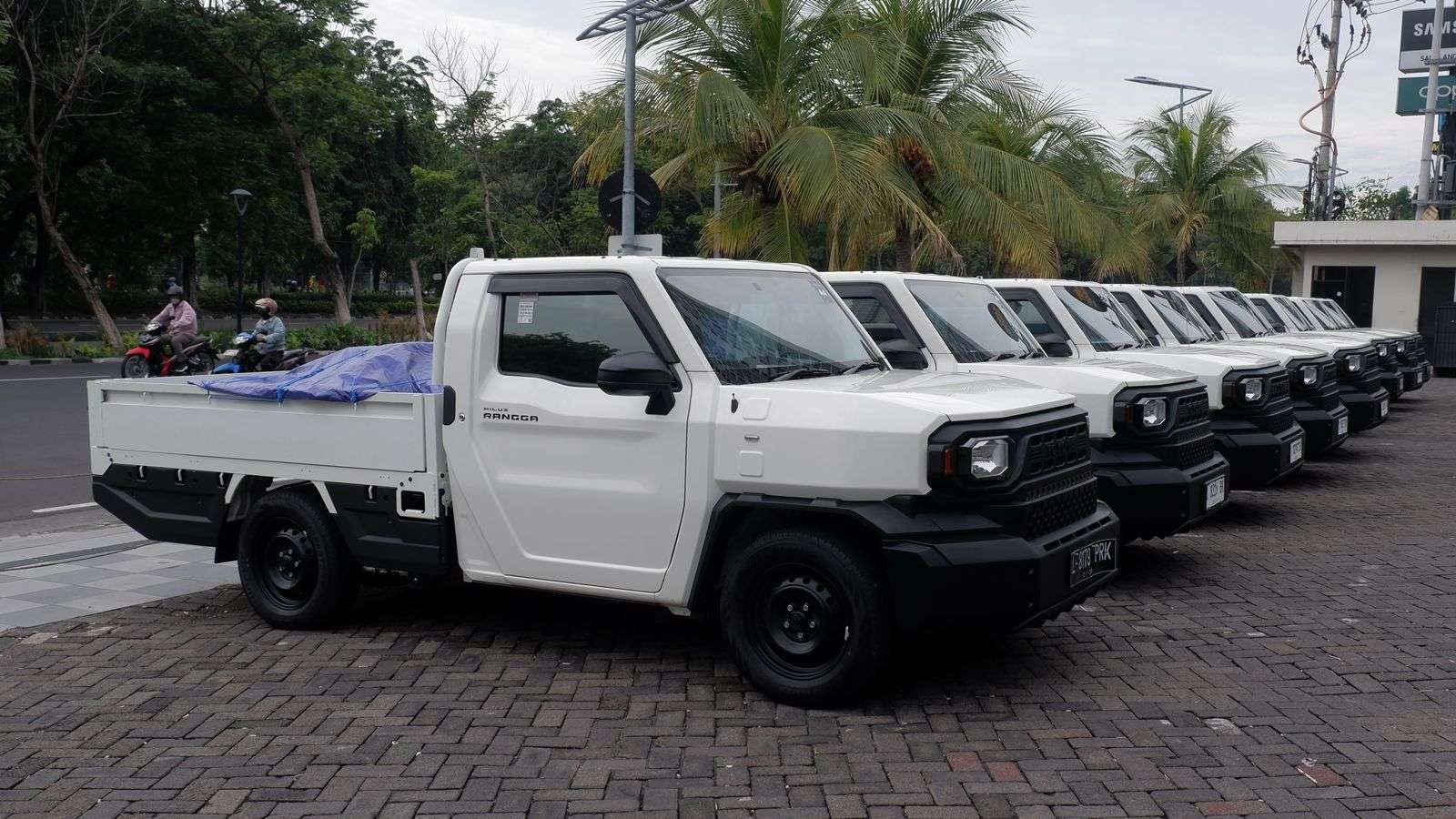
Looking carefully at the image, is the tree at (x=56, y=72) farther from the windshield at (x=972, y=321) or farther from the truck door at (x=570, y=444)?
the truck door at (x=570, y=444)

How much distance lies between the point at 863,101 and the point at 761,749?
13.4 metres

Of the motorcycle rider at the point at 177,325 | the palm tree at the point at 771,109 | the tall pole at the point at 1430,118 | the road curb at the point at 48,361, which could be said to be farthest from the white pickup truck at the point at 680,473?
the tall pole at the point at 1430,118

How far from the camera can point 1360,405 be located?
13.7m

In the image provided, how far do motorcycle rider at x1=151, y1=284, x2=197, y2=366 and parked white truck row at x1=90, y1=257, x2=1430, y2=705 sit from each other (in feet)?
45.5

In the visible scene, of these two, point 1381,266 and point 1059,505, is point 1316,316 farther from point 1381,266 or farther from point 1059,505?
point 1059,505

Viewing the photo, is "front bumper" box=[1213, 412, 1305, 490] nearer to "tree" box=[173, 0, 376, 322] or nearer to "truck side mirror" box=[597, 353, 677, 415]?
"truck side mirror" box=[597, 353, 677, 415]

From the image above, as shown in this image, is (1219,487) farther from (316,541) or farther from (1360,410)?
(1360,410)

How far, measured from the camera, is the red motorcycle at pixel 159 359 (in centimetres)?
1962

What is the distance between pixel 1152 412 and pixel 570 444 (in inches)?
143

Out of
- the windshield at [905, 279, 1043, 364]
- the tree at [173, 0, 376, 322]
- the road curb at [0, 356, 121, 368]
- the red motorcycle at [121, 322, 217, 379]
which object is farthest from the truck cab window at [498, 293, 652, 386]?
the tree at [173, 0, 376, 322]

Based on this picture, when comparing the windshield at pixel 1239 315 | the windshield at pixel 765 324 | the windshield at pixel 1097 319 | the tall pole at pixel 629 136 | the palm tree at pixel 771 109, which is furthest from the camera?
the palm tree at pixel 771 109

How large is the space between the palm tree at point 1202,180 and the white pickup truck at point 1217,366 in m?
24.8

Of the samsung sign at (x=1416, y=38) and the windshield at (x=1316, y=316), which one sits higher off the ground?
the samsung sign at (x=1416, y=38)

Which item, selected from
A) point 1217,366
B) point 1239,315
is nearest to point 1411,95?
point 1239,315
